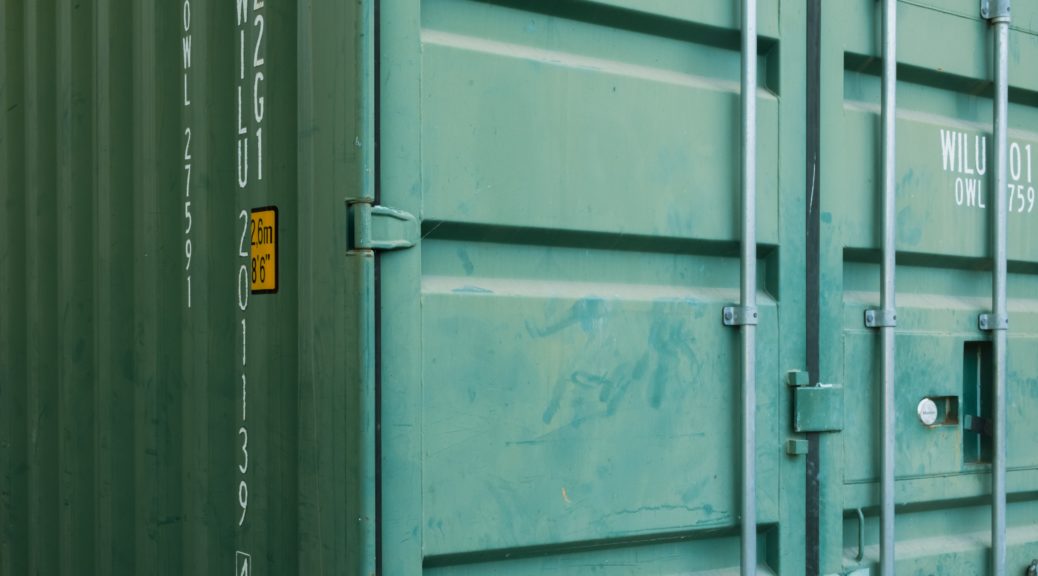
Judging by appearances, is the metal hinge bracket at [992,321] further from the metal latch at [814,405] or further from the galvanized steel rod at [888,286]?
the metal latch at [814,405]

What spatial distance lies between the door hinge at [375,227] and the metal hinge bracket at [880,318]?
4.34ft

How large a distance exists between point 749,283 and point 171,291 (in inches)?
56.3

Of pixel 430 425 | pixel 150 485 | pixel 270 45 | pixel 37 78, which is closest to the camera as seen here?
pixel 430 425

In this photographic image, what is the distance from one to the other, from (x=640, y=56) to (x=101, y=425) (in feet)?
6.05

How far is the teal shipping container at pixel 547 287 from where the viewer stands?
2.25m

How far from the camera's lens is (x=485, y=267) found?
7.76ft

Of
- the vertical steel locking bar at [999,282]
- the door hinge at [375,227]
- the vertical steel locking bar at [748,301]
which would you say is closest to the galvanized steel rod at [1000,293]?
the vertical steel locking bar at [999,282]

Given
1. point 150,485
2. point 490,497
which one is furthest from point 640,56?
point 150,485

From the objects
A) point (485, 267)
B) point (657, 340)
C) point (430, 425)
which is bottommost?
point (430, 425)

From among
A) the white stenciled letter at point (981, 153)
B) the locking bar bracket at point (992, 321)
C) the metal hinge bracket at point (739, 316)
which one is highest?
the white stenciled letter at point (981, 153)

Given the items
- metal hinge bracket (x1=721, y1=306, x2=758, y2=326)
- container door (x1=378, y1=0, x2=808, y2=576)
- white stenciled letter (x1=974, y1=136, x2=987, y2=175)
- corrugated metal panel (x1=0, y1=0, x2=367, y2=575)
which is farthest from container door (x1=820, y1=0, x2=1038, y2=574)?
corrugated metal panel (x1=0, y1=0, x2=367, y2=575)

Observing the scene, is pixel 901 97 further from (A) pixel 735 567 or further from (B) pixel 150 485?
(B) pixel 150 485

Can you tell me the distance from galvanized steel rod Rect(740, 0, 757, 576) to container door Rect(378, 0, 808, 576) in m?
0.05

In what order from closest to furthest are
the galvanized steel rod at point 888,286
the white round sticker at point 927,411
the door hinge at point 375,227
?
the door hinge at point 375,227
the galvanized steel rod at point 888,286
the white round sticker at point 927,411
